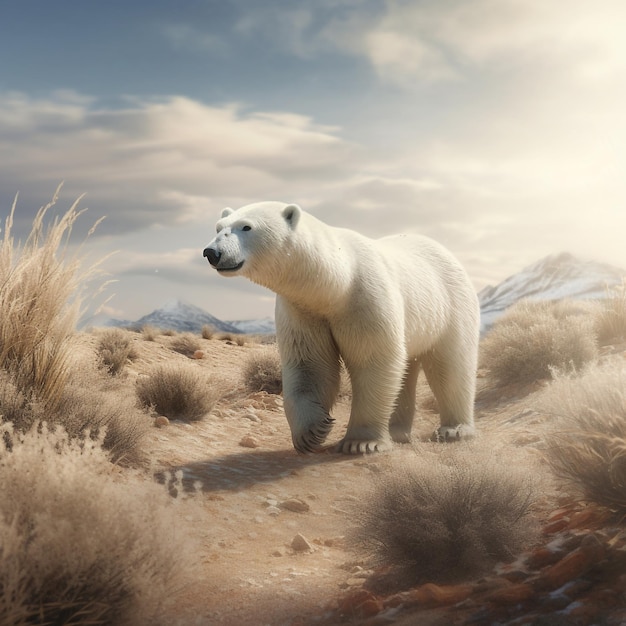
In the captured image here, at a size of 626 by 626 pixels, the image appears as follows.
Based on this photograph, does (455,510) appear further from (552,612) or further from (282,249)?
(282,249)

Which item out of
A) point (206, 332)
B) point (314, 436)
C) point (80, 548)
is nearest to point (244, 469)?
point (314, 436)

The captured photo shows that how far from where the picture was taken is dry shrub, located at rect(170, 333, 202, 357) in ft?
44.5

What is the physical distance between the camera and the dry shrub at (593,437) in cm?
351

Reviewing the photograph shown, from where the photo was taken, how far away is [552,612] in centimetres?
282

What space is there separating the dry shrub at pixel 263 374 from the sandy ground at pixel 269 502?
0.59 m

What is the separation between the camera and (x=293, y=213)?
5.81 metres

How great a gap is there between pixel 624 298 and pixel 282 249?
25.0 feet

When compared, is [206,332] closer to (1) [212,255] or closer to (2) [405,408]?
(2) [405,408]

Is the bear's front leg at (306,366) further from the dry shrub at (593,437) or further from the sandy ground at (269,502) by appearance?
the dry shrub at (593,437)

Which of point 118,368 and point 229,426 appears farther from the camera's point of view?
point 118,368

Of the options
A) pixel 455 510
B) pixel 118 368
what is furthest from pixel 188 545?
pixel 118 368

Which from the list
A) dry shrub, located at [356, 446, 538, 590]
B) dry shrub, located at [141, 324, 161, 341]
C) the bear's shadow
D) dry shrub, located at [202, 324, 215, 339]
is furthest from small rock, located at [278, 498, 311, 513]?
dry shrub, located at [202, 324, 215, 339]

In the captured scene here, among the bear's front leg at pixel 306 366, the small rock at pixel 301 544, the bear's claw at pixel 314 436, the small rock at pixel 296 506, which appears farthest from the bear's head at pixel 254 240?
the small rock at pixel 301 544

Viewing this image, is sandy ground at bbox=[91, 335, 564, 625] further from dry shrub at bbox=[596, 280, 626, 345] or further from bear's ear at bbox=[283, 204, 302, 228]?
dry shrub at bbox=[596, 280, 626, 345]
